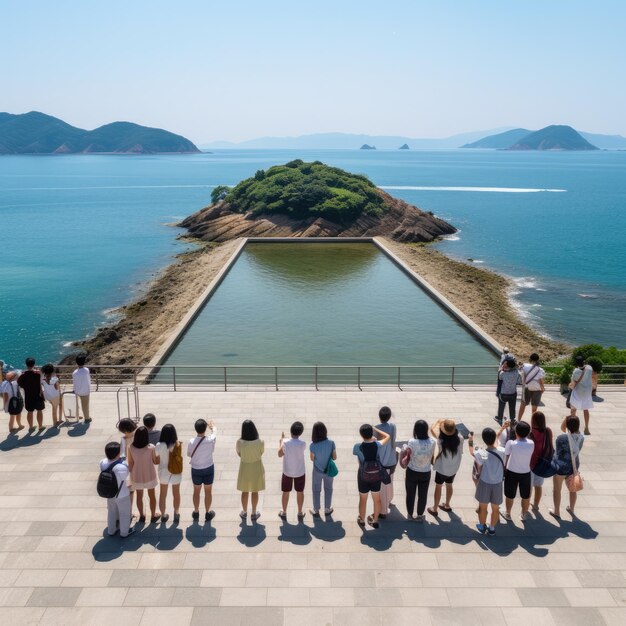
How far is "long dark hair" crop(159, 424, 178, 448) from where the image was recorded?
7.80 metres

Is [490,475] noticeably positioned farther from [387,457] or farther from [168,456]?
[168,456]

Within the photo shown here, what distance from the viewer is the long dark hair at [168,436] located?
25.6 feet

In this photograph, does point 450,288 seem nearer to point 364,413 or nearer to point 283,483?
point 364,413

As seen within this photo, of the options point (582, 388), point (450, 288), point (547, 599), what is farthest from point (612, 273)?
point (547, 599)

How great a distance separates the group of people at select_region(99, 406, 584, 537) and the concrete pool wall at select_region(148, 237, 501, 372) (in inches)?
237

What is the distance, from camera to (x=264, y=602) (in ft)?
21.9

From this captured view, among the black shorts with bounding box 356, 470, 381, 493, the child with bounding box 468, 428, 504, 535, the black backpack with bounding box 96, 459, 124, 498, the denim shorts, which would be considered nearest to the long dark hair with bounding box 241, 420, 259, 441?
the denim shorts

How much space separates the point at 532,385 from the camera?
11461mm

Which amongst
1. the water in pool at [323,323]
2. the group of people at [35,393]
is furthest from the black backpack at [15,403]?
the water in pool at [323,323]

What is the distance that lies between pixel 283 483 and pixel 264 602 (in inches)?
67.8

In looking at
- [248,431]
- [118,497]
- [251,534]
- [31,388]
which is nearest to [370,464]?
[248,431]

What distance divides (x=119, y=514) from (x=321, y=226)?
5125 cm

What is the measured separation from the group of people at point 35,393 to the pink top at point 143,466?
3.53m

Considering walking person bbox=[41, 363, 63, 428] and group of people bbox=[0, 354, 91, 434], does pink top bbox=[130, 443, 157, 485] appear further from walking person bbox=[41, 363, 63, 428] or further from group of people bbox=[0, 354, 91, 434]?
walking person bbox=[41, 363, 63, 428]
